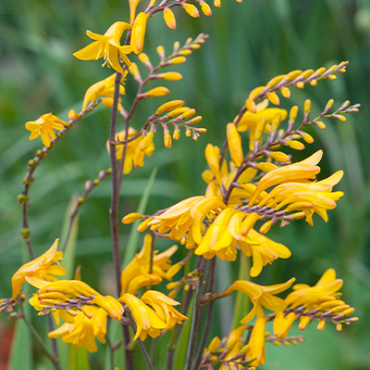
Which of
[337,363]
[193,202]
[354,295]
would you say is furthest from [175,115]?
[354,295]

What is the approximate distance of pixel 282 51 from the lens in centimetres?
132

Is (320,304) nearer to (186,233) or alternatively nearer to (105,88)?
(186,233)

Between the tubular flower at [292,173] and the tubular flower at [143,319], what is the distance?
0.41 feet

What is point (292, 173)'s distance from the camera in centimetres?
34

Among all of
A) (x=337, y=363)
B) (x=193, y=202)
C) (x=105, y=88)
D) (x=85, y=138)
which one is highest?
(x=85, y=138)

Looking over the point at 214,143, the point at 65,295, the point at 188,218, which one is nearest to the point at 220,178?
the point at 188,218

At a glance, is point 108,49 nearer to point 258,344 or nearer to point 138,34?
point 138,34

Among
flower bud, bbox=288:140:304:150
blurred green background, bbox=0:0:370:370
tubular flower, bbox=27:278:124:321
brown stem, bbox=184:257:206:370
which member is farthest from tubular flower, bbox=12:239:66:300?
blurred green background, bbox=0:0:370:370

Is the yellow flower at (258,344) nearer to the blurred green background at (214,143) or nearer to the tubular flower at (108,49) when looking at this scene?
the tubular flower at (108,49)

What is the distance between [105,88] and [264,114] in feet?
0.55

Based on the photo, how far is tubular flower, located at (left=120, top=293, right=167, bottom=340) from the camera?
333mm

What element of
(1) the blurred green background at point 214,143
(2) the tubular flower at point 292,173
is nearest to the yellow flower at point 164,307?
(2) the tubular flower at point 292,173

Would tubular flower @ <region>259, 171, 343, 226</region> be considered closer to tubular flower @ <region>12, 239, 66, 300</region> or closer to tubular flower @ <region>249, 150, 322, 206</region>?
tubular flower @ <region>249, 150, 322, 206</region>

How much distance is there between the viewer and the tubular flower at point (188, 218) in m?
0.33
